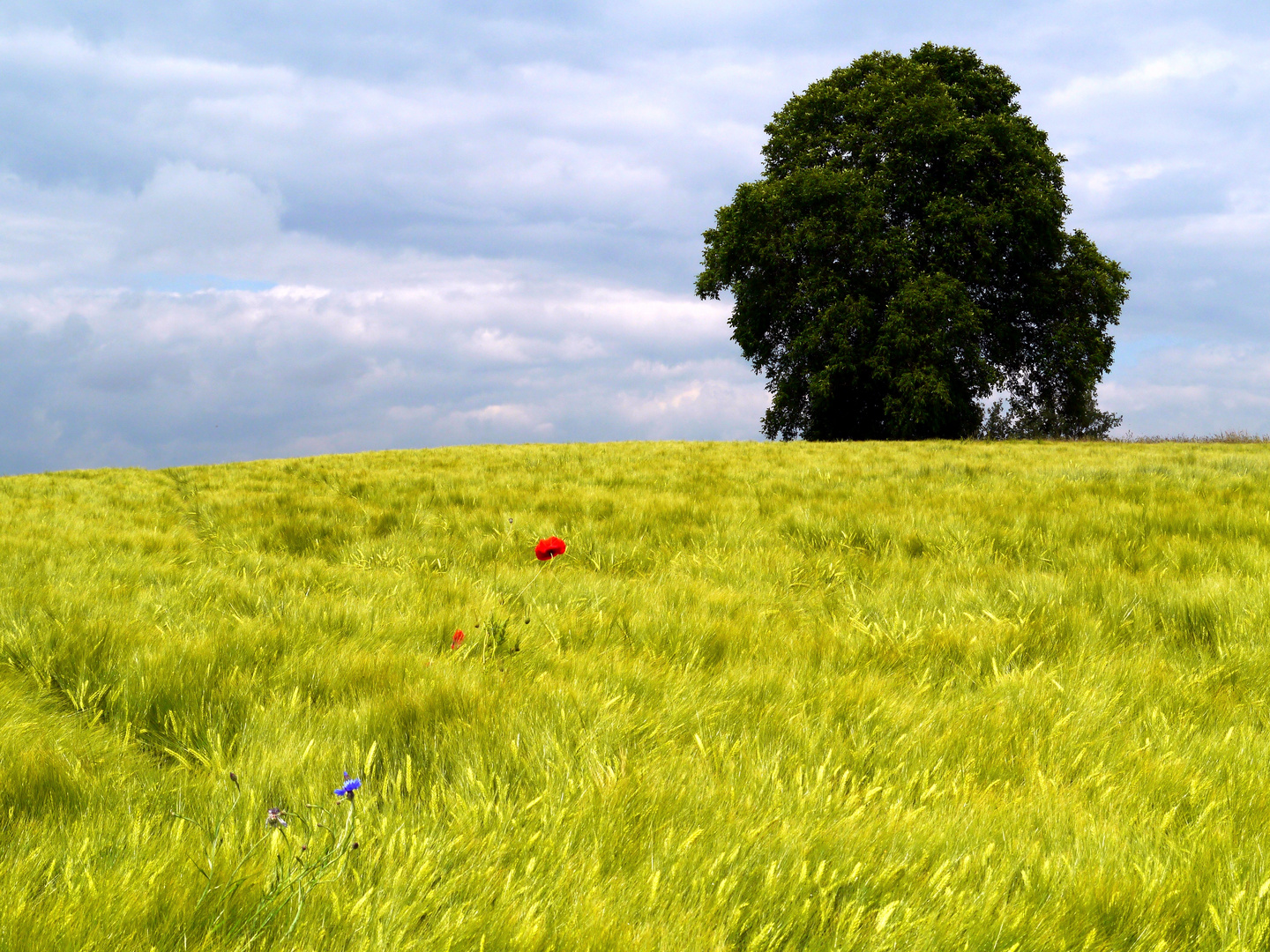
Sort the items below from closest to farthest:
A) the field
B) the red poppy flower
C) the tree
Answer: the field
the red poppy flower
the tree

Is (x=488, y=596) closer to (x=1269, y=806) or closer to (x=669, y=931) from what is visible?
(x=669, y=931)

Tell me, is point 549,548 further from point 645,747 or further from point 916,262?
point 916,262

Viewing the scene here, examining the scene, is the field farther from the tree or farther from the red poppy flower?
the tree

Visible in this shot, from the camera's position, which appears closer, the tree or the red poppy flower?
the red poppy flower

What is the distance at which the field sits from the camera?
141cm

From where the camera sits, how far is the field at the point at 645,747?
1.41 metres

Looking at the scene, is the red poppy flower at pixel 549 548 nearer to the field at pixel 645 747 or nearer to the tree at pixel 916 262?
the field at pixel 645 747

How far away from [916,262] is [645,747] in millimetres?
25014

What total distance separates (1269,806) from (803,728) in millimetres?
A: 1266

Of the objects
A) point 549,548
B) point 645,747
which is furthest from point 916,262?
point 645,747

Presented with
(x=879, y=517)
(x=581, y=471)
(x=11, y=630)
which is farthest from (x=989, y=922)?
(x=581, y=471)

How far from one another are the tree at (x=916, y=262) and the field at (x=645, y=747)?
61.6 feet

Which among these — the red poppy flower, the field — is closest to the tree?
the field

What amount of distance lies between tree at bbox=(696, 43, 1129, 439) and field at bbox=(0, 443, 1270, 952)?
1879 cm
